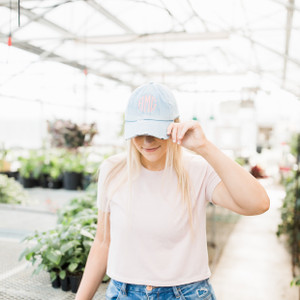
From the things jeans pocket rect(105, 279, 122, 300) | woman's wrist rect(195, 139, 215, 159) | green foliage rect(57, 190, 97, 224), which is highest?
woman's wrist rect(195, 139, 215, 159)

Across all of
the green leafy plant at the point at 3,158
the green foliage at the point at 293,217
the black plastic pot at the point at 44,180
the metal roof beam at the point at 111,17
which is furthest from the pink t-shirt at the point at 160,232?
the green leafy plant at the point at 3,158

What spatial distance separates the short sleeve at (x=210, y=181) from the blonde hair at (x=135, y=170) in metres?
0.06

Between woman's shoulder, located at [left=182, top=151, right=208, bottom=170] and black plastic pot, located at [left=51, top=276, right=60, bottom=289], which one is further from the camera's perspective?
black plastic pot, located at [left=51, top=276, right=60, bottom=289]

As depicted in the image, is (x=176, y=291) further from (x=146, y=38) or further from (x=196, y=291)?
(x=146, y=38)

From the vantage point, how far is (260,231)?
596 centimetres

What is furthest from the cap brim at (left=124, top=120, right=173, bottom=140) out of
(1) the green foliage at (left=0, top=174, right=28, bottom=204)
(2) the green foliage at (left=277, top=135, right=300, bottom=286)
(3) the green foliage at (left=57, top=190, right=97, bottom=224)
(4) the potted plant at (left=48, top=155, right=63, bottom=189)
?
(4) the potted plant at (left=48, top=155, right=63, bottom=189)

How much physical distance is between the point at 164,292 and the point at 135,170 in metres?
0.35

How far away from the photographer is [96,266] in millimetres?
1129

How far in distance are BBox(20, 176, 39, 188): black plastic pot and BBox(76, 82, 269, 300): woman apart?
6034mm

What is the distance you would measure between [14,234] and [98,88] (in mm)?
8416

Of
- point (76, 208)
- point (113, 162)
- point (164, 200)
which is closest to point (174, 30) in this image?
point (76, 208)

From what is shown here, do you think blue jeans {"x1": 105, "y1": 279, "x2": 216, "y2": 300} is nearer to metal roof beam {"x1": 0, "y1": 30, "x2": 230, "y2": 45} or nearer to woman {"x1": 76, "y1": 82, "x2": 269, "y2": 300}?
woman {"x1": 76, "y1": 82, "x2": 269, "y2": 300}

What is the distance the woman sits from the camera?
37.8 inches

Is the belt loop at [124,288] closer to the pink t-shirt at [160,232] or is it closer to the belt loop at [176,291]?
the pink t-shirt at [160,232]
